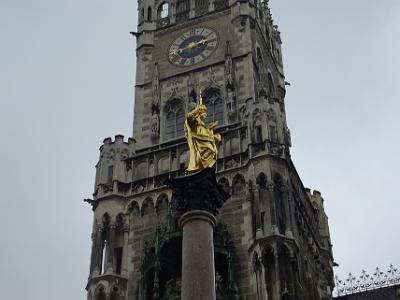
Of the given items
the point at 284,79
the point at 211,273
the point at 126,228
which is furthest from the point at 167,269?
the point at 284,79

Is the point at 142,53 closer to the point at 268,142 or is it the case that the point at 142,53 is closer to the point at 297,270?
the point at 268,142

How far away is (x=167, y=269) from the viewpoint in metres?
31.1

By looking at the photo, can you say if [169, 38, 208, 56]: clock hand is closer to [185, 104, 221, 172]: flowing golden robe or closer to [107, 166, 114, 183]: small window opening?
[107, 166, 114, 183]: small window opening

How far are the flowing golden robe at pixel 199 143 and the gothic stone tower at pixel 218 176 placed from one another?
265 inches


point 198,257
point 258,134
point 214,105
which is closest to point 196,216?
point 198,257

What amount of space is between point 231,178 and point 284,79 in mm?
14958

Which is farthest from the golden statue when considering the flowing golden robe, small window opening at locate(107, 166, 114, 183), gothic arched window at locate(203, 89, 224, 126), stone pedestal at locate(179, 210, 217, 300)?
gothic arched window at locate(203, 89, 224, 126)

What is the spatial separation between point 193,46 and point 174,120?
5072 mm

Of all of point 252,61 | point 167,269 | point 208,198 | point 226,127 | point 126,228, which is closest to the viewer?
point 208,198

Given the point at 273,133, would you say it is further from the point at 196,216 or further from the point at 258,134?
the point at 196,216

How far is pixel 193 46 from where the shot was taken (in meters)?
41.7

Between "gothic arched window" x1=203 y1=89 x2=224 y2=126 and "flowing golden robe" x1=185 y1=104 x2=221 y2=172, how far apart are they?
12.7 m

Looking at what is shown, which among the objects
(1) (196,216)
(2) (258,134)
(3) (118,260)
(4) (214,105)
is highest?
(4) (214,105)

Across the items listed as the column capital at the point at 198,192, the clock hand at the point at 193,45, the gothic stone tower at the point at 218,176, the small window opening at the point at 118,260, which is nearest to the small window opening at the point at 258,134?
the gothic stone tower at the point at 218,176
